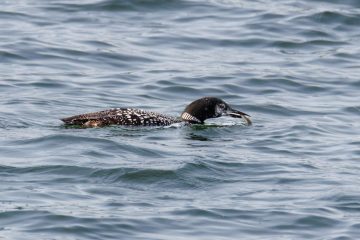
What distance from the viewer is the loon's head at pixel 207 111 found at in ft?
52.6

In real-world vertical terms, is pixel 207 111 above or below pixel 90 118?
below

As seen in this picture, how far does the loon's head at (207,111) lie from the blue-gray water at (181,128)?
171 millimetres

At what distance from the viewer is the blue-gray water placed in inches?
455

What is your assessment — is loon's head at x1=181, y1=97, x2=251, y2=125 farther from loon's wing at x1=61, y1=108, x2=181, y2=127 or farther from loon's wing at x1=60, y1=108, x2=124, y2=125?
loon's wing at x1=60, y1=108, x2=124, y2=125

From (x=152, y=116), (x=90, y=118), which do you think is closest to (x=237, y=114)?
(x=152, y=116)

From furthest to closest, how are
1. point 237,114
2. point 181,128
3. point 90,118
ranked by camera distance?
point 237,114
point 181,128
point 90,118

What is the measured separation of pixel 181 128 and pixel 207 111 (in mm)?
526

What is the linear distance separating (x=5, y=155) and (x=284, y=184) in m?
3.03

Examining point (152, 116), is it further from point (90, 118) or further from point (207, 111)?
point (207, 111)

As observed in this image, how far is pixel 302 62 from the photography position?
2061 cm

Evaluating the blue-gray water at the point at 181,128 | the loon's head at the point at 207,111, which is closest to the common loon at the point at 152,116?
the loon's head at the point at 207,111

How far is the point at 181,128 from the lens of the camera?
623 inches

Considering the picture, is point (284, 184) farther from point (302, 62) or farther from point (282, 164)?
point (302, 62)

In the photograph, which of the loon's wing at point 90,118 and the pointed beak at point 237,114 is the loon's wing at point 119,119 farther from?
the pointed beak at point 237,114
